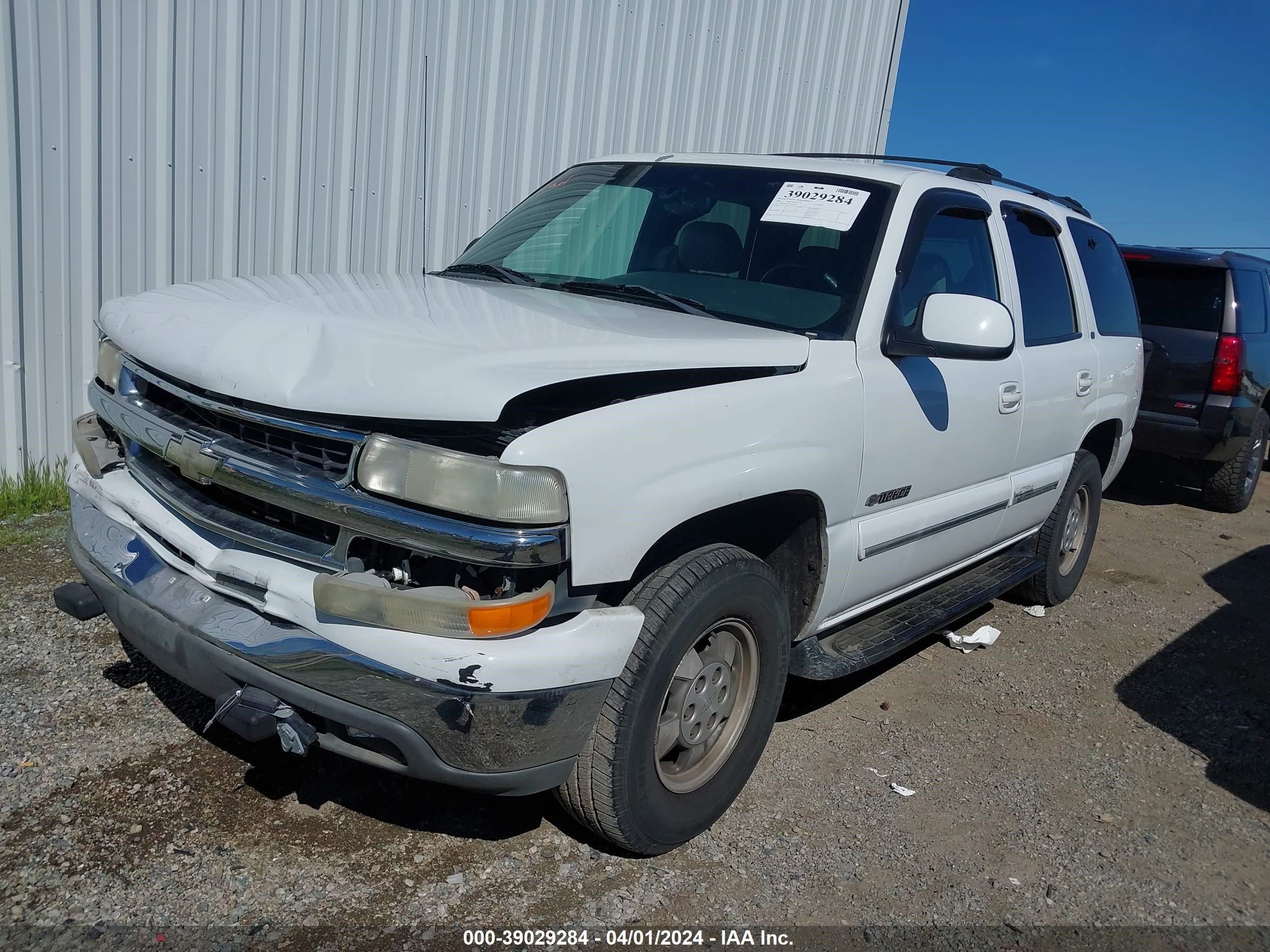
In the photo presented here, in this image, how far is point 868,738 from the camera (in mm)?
3725

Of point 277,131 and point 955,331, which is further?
point 277,131

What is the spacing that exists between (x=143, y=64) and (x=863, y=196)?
378 centimetres

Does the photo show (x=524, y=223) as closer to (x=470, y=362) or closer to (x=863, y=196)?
(x=863, y=196)

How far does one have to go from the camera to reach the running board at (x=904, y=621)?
3285 millimetres

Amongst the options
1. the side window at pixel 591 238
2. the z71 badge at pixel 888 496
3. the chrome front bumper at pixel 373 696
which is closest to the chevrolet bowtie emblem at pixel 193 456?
the chrome front bumper at pixel 373 696

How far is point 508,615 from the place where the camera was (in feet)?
7.14

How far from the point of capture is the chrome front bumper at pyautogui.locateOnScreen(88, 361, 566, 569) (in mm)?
2131

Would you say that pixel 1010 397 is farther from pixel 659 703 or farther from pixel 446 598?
pixel 446 598

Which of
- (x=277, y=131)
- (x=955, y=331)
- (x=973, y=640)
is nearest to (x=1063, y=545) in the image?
(x=973, y=640)

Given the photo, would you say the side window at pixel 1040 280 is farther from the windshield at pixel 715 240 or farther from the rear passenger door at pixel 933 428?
the windshield at pixel 715 240

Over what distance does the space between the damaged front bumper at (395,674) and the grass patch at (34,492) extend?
2.90 metres

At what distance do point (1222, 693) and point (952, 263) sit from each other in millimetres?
2264

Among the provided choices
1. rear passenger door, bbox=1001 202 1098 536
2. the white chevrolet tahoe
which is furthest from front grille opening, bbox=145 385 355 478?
rear passenger door, bbox=1001 202 1098 536

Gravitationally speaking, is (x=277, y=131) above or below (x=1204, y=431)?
above
